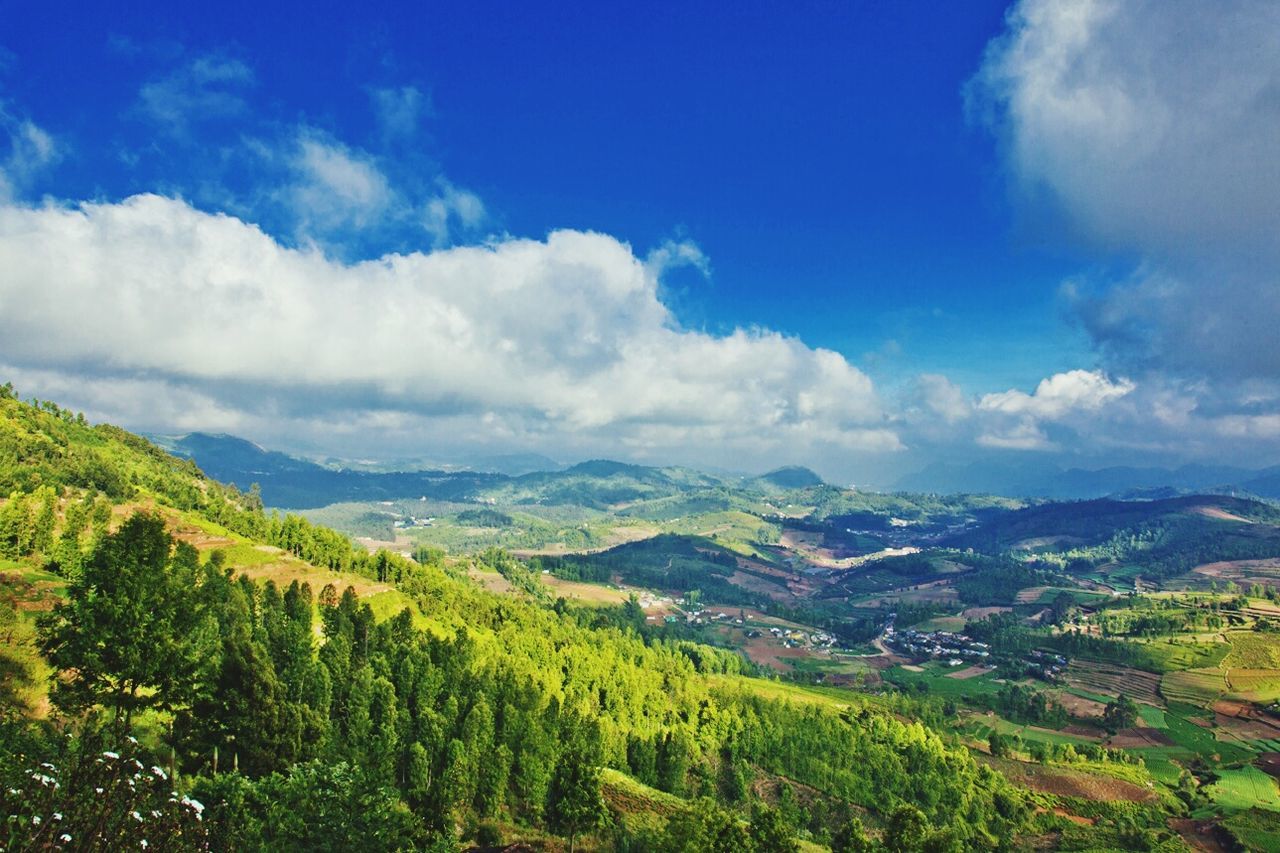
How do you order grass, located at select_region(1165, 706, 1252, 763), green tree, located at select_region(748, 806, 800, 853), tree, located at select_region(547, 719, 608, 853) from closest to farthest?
green tree, located at select_region(748, 806, 800, 853)
tree, located at select_region(547, 719, 608, 853)
grass, located at select_region(1165, 706, 1252, 763)

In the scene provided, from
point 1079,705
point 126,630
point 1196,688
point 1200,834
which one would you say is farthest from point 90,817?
point 1196,688

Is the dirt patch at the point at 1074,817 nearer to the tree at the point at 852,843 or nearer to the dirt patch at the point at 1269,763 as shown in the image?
the dirt patch at the point at 1269,763

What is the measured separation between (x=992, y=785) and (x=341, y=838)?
134 meters

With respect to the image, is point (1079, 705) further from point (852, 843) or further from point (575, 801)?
point (575, 801)

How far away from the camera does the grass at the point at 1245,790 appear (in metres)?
122

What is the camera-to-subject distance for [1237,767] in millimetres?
142625

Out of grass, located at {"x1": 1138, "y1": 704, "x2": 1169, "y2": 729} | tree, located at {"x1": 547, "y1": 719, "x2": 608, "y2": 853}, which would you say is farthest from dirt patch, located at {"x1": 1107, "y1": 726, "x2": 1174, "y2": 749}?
tree, located at {"x1": 547, "y1": 719, "x2": 608, "y2": 853}

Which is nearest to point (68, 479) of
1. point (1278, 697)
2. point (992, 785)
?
point (992, 785)

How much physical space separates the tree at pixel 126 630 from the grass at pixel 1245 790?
556ft

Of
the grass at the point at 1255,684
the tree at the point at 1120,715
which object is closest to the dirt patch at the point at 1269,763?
the tree at the point at 1120,715

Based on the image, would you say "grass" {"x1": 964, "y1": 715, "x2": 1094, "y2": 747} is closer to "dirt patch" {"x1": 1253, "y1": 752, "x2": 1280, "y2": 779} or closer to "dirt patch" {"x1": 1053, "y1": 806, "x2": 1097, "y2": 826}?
"dirt patch" {"x1": 1253, "y1": 752, "x2": 1280, "y2": 779}

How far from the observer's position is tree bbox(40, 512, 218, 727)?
34438 mm

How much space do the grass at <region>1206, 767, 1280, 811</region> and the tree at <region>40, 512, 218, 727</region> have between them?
16939cm

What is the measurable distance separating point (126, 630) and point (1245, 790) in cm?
18504
